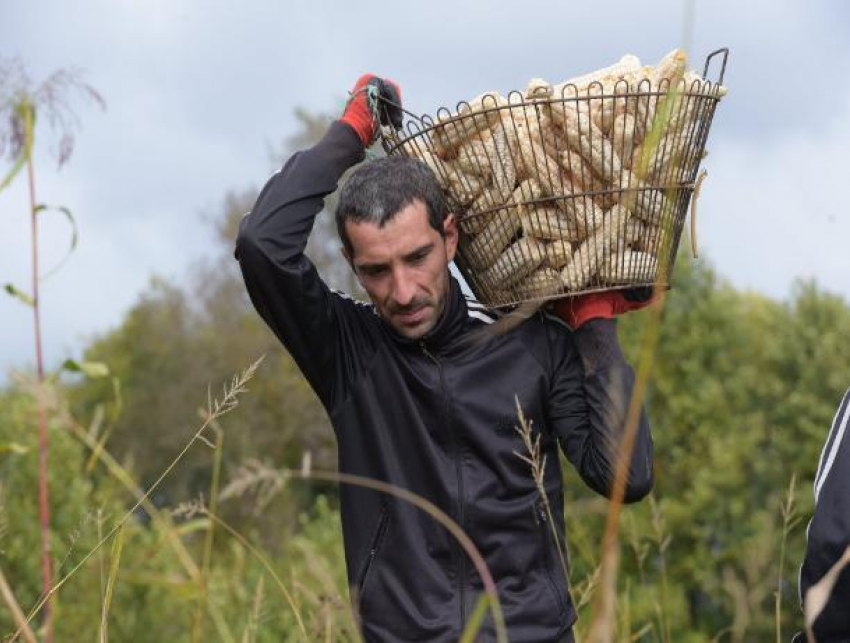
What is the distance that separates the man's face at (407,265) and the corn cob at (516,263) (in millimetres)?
148

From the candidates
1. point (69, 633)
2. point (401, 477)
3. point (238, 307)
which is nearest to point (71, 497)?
point (69, 633)

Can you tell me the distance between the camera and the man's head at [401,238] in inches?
Answer: 129

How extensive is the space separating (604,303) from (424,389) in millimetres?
539

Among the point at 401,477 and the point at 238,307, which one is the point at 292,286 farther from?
the point at 238,307

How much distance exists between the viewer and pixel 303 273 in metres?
3.38

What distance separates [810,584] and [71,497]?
12501mm

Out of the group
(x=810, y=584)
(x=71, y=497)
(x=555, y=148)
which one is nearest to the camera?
(x=810, y=584)

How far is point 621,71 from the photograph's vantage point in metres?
3.21

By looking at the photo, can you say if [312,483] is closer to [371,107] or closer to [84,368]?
[371,107]

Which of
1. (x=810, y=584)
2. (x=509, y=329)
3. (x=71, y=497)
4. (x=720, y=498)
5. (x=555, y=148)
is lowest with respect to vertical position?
(x=720, y=498)

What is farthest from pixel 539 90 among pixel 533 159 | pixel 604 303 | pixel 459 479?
pixel 459 479

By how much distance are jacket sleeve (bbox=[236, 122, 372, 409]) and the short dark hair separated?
13cm

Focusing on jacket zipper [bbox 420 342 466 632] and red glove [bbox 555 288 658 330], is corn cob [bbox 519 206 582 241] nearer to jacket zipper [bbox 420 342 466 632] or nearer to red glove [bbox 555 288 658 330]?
red glove [bbox 555 288 658 330]

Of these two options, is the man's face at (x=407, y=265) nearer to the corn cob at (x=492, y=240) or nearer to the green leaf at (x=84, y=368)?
the corn cob at (x=492, y=240)
